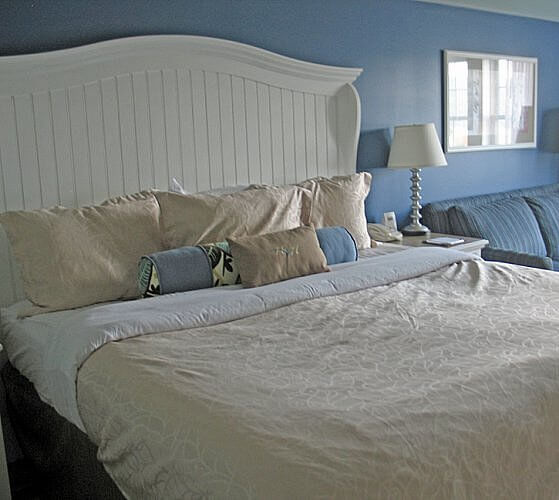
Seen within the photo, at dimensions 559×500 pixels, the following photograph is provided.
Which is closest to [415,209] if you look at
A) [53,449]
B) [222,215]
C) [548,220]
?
[548,220]

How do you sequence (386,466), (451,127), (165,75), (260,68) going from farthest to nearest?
(451,127)
(260,68)
(165,75)
(386,466)

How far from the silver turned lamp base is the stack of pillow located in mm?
1074

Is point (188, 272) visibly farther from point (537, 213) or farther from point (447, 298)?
point (537, 213)

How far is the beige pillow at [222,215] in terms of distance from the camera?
2742 millimetres

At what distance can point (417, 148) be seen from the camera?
3.78 meters

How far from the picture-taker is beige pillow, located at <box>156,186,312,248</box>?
2.74 metres

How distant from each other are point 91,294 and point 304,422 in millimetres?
1289

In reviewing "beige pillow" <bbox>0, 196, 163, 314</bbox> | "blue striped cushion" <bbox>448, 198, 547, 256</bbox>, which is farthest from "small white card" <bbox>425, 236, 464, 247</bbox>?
"beige pillow" <bbox>0, 196, 163, 314</bbox>

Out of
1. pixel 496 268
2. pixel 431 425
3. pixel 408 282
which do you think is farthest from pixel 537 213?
pixel 431 425

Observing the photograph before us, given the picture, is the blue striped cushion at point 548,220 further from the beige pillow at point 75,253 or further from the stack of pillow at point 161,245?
the beige pillow at point 75,253

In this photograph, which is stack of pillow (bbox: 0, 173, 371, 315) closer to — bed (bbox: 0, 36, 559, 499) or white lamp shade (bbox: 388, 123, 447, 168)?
bed (bbox: 0, 36, 559, 499)

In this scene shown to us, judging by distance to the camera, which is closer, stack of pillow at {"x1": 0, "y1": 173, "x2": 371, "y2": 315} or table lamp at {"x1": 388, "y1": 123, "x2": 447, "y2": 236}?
stack of pillow at {"x1": 0, "y1": 173, "x2": 371, "y2": 315}

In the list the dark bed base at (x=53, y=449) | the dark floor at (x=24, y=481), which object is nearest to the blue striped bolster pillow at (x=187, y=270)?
the dark bed base at (x=53, y=449)

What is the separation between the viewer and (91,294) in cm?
245
